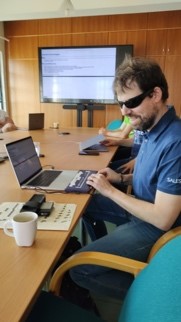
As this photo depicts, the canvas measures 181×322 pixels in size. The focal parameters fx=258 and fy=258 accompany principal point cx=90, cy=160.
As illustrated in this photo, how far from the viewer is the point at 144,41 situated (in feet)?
15.4

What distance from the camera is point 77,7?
387cm

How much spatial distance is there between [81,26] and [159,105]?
4.35 metres

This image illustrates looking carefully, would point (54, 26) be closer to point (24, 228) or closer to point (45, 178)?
point (45, 178)

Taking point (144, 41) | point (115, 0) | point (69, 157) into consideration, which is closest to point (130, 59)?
point (69, 157)

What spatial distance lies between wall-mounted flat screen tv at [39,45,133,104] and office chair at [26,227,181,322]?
13.8 feet

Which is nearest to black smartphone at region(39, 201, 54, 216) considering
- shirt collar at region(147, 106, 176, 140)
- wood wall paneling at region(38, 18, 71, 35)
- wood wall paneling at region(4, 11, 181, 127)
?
shirt collar at region(147, 106, 176, 140)

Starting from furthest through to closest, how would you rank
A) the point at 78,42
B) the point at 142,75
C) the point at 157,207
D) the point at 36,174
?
the point at 78,42
the point at 36,174
the point at 142,75
the point at 157,207

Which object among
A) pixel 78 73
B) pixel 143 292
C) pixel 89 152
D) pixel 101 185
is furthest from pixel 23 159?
pixel 78 73

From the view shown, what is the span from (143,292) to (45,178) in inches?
35.1

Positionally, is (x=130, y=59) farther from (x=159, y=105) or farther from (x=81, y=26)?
(x=81, y=26)

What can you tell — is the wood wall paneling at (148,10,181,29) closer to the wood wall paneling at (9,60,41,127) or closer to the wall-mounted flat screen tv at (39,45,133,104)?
the wall-mounted flat screen tv at (39,45,133,104)

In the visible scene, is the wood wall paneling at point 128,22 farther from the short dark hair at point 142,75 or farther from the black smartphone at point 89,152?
the short dark hair at point 142,75

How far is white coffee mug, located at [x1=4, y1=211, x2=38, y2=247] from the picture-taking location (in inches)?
29.8

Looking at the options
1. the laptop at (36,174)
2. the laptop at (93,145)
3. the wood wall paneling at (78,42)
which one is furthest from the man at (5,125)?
the wood wall paneling at (78,42)
